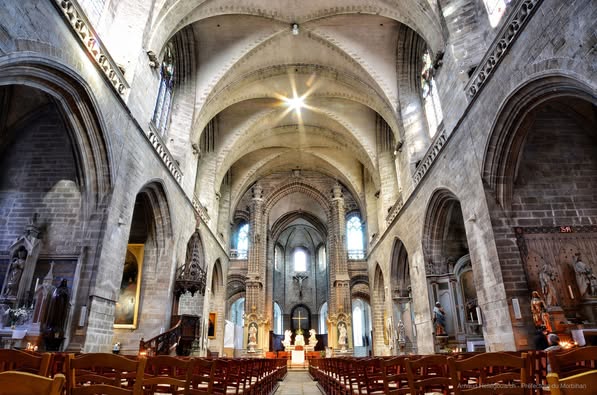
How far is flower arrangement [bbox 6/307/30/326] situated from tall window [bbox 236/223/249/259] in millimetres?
19126

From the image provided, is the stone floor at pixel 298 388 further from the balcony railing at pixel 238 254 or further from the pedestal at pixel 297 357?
the balcony railing at pixel 238 254

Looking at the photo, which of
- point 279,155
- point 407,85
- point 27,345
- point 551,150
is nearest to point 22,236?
point 27,345

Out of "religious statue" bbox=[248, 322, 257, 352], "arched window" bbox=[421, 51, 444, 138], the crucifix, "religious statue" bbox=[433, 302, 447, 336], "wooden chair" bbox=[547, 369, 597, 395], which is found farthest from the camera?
the crucifix

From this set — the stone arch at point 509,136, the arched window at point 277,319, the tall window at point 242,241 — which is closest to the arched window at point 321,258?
the arched window at point 277,319

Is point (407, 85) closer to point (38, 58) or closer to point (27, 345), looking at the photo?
point (38, 58)

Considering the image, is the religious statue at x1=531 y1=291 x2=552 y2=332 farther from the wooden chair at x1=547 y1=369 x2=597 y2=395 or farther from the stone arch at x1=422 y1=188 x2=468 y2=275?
the wooden chair at x1=547 y1=369 x2=597 y2=395

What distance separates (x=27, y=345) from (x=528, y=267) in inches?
398

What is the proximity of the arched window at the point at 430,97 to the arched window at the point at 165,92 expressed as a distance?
32.6 feet

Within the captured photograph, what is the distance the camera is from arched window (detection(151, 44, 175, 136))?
45.4 feet

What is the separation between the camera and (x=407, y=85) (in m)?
15.4

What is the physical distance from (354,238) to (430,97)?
14926mm

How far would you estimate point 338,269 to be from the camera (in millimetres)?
24203

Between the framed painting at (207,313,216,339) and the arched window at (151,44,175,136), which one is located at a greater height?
the arched window at (151,44,175,136)

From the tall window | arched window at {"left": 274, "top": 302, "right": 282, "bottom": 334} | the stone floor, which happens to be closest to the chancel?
the stone floor
